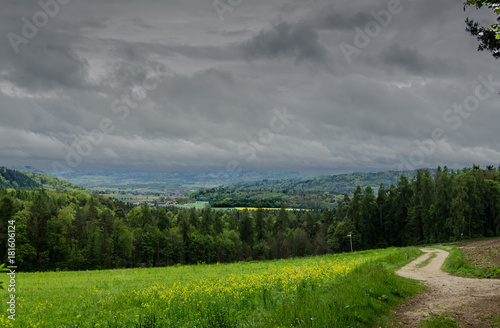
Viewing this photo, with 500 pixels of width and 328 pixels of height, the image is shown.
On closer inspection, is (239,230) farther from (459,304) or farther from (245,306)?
(459,304)

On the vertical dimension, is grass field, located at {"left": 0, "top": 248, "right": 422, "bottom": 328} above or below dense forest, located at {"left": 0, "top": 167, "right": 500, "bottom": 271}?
above

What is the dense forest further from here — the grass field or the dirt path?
the dirt path

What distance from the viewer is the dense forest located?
6619 centimetres

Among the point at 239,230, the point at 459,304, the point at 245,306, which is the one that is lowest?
the point at 239,230

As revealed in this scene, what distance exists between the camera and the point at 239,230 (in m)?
96.9

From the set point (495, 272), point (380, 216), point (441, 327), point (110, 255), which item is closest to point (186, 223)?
point (110, 255)

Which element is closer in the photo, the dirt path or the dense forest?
the dirt path

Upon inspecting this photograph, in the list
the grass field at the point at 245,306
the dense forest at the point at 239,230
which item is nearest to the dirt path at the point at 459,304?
the grass field at the point at 245,306

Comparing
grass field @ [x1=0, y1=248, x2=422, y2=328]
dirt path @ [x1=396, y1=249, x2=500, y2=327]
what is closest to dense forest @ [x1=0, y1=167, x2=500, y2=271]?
grass field @ [x1=0, y1=248, x2=422, y2=328]

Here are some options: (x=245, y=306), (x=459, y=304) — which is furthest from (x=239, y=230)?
(x=459, y=304)

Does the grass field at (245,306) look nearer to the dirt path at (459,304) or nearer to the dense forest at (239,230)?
the dirt path at (459,304)

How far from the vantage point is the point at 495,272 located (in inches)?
716

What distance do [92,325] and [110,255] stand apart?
2605 inches

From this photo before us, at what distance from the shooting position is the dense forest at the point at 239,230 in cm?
6619
